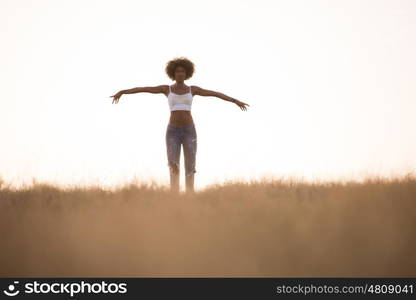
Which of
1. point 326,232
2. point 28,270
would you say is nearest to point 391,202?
point 326,232

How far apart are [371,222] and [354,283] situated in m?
1.17

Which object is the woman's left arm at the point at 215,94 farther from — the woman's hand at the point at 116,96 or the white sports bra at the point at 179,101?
the woman's hand at the point at 116,96

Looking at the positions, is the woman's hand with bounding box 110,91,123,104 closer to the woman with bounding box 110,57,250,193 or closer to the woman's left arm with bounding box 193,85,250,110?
the woman with bounding box 110,57,250,193

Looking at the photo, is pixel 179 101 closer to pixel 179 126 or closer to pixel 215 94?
pixel 179 126

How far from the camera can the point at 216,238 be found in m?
4.55

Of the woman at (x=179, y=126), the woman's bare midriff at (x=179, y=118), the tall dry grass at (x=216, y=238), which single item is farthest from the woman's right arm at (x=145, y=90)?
the tall dry grass at (x=216, y=238)

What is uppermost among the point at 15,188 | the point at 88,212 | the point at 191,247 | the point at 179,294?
the point at 15,188

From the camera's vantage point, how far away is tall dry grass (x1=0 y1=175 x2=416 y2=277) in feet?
13.1

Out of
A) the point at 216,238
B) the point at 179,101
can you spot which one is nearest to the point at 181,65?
the point at 179,101

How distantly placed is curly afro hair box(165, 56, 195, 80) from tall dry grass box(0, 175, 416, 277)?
3.54 meters

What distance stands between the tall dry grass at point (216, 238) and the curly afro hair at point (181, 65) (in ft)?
11.6

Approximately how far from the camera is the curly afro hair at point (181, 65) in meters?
9.18

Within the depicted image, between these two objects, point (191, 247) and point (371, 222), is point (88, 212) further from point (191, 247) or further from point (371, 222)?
point (371, 222)

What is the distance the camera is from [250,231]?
4.76 m
